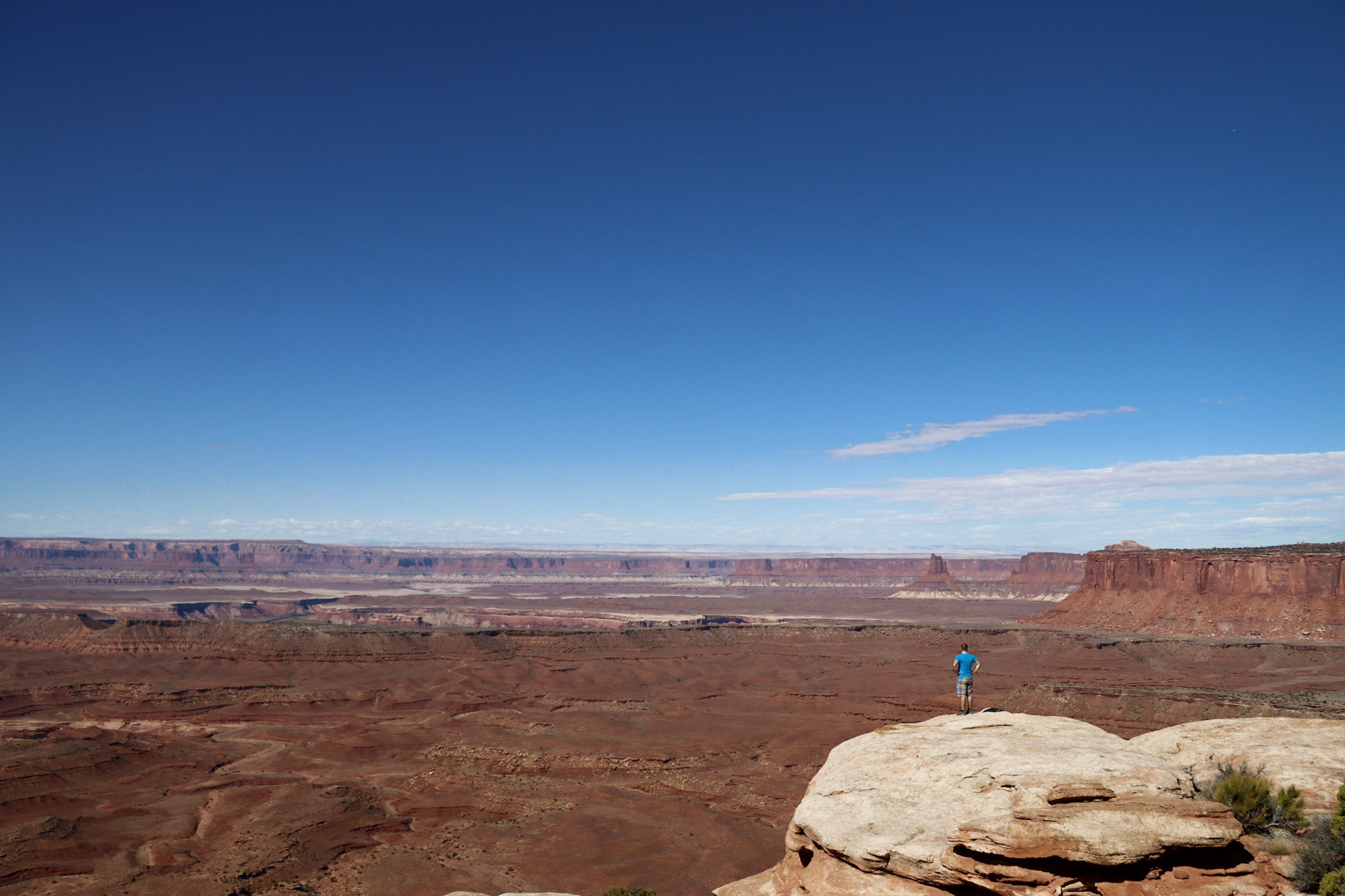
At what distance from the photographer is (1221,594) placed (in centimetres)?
9531

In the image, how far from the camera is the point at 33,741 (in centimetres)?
4319

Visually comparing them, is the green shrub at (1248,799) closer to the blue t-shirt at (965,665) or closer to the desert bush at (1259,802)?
the desert bush at (1259,802)

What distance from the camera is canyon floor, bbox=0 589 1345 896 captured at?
26641mm

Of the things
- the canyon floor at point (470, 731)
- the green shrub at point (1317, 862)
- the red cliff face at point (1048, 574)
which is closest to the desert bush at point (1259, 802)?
the green shrub at point (1317, 862)

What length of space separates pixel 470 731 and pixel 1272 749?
4603cm

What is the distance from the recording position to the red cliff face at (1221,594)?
86.4 metres

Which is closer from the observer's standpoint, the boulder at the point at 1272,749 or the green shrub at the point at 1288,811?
the green shrub at the point at 1288,811

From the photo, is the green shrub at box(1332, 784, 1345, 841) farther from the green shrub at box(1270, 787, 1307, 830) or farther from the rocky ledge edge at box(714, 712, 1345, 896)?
the green shrub at box(1270, 787, 1307, 830)

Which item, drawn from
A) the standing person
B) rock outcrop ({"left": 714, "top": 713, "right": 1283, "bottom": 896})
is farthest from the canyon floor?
rock outcrop ({"left": 714, "top": 713, "right": 1283, "bottom": 896})

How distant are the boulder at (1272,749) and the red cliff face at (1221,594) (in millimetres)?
91714

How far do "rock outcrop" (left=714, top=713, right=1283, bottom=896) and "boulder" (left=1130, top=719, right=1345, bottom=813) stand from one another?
2.04 metres

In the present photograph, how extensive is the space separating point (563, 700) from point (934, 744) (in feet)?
175

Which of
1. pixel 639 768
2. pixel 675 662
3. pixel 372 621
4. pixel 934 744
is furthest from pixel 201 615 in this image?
pixel 934 744

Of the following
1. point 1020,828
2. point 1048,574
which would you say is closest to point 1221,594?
point 1048,574
